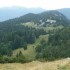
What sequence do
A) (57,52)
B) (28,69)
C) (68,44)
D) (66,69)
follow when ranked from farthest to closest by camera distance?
(68,44) < (57,52) < (28,69) < (66,69)

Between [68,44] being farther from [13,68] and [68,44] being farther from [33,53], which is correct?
[13,68]

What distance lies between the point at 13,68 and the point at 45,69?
14.3 ft

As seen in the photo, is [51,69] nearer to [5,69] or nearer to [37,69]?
[37,69]

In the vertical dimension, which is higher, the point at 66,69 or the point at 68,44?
the point at 66,69

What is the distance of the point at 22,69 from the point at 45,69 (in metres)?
2.78

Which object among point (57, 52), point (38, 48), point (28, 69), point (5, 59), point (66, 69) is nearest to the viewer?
point (66, 69)

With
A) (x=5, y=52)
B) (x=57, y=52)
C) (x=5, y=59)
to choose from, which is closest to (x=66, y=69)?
(x=5, y=59)

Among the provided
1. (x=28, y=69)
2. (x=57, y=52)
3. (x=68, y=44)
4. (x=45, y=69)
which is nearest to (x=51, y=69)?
(x=45, y=69)

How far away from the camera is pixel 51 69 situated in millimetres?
24594

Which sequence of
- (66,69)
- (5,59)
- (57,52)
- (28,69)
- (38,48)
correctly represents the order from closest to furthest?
(66,69), (28,69), (5,59), (57,52), (38,48)

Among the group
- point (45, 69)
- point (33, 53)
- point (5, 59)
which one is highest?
point (45, 69)

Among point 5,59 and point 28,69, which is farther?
point 5,59

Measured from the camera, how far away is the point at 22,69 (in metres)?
26.1

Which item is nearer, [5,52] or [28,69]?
[28,69]
